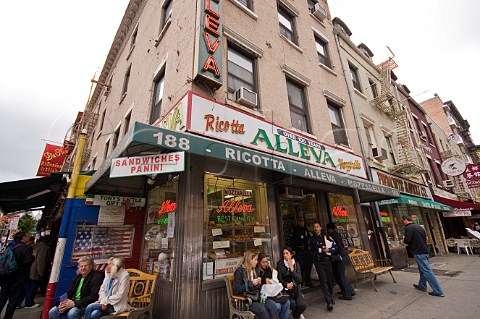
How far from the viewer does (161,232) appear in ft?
18.3

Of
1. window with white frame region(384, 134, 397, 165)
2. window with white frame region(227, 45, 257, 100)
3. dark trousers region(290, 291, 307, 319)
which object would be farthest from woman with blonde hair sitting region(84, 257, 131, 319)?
window with white frame region(384, 134, 397, 165)

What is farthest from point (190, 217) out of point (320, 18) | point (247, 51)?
point (320, 18)

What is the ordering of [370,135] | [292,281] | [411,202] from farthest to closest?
1. [370,135]
2. [411,202]
3. [292,281]

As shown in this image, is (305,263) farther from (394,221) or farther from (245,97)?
(394,221)

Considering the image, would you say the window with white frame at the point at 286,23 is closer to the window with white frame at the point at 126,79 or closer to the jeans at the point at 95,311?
the window with white frame at the point at 126,79

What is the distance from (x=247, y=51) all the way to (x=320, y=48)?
248 inches

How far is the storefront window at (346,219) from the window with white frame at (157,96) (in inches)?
279

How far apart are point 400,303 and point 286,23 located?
11.0 metres

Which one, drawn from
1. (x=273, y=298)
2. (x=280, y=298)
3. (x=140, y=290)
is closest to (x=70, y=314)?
(x=140, y=290)

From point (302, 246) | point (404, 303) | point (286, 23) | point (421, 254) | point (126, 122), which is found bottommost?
point (404, 303)

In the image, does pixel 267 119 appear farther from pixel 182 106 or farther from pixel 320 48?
pixel 320 48

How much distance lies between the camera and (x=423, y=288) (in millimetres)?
6277

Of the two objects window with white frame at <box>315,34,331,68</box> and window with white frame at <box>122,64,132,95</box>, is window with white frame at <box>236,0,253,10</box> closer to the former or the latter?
window with white frame at <box>315,34,331,68</box>

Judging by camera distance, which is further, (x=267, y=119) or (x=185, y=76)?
(x=267, y=119)
